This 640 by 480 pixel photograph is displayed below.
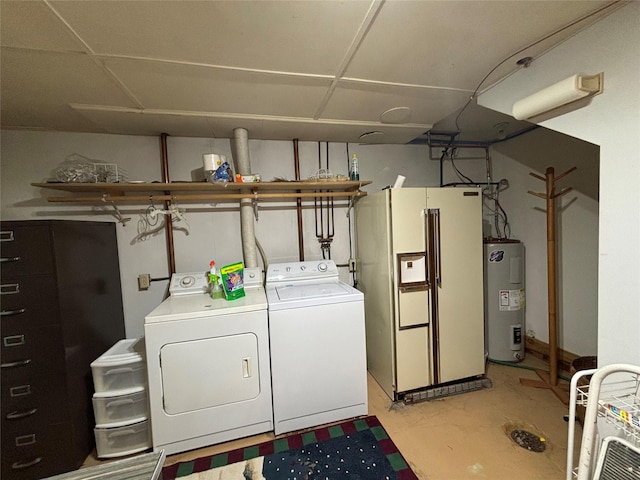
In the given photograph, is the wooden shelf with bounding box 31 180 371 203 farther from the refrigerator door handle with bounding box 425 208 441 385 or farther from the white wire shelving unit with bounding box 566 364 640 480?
the white wire shelving unit with bounding box 566 364 640 480

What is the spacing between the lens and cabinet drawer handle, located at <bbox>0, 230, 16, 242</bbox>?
56.1 inches

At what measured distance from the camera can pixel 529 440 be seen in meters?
1.68

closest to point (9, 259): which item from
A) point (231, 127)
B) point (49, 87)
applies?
point (49, 87)

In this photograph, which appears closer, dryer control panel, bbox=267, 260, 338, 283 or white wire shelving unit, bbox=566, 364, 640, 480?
white wire shelving unit, bbox=566, 364, 640, 480

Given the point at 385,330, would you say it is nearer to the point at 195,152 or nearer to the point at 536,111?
the point at 536,111

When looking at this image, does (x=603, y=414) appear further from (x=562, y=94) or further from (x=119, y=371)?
(x=119, y=371)

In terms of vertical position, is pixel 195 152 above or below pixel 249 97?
below

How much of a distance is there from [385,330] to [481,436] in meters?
0.89

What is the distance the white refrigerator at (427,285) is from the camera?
6.71 ft

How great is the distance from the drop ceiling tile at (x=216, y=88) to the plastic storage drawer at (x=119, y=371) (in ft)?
5.66

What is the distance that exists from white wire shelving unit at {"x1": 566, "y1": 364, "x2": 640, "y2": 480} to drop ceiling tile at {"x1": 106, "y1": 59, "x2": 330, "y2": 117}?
1927 millimetres

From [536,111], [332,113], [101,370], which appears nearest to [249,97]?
[332,113]

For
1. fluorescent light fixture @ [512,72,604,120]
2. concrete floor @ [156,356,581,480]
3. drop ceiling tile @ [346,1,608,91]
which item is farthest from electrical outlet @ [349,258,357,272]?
fluorescent light fixture @ [512,72,604,120]

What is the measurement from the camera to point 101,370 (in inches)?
66.5
